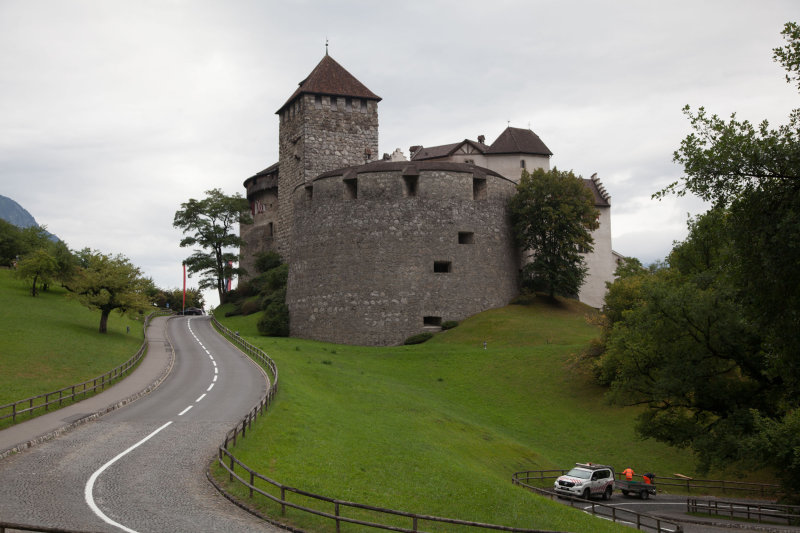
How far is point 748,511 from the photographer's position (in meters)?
22.9

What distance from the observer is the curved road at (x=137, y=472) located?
13859 millimetres

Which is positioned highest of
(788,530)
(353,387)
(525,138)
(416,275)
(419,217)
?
(525,138)

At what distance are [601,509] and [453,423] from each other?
27.6ft

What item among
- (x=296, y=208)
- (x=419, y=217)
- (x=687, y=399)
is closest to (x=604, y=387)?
(x=687, y=399)

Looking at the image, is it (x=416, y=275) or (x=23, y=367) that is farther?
(x=416, y=275)

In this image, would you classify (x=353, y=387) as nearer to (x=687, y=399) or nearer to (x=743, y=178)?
(x=687, y=399)

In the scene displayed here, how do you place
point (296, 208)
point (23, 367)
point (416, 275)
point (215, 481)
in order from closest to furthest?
point (215, 481), point (23, 367), point (416, 275), point (296, 208)

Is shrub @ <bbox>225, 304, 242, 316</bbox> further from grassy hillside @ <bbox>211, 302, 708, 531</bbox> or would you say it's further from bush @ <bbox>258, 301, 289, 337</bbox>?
grassy hillside @ <bbox>211, 302, 708, 531</bbox>

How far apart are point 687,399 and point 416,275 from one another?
29.3 metres

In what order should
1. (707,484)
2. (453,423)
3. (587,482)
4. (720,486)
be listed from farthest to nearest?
(453,423), (707,484), (720,486), (587,482)

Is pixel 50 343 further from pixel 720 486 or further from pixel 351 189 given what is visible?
pixel 720 486

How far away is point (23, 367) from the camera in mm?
33469

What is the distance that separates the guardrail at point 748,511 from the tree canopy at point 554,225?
30983 millimetres

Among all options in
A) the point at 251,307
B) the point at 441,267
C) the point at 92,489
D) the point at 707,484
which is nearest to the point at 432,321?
the point at 441,267
